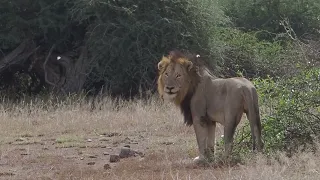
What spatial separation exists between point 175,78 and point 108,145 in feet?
8.82

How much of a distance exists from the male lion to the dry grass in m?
0.44

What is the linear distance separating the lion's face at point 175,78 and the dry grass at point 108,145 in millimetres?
824

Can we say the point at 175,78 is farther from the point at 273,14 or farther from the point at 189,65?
the point at 273,14

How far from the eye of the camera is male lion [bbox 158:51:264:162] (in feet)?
28.6

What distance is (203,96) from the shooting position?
9.05m

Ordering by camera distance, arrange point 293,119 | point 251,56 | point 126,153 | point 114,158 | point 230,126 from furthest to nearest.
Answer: point 251,56, point 126,153, point 114,158, point 293,119, point 230,126

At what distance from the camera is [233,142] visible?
8969 millimetres

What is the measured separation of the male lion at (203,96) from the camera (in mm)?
8719

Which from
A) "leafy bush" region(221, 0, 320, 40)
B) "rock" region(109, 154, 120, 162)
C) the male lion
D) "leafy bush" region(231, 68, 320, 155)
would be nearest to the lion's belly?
the male lion

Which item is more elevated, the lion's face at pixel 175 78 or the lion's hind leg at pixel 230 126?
the lion's face at pixel 175 78

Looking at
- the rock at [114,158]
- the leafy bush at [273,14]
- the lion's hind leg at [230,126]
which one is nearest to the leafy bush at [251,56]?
the leafy bush at [273,14]

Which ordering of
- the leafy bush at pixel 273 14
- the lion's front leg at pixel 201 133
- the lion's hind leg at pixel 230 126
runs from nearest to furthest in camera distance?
the lion's hind leg at pixel 230 126 → the lion's front leg at pixel 201 133 → the leafy bush at pixel 273 14

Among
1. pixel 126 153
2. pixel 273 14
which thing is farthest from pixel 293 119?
pixel 273 14

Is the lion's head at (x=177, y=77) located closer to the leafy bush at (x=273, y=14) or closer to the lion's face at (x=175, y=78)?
the lion's face at (x=175, y=78)
